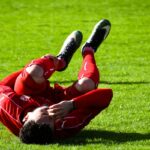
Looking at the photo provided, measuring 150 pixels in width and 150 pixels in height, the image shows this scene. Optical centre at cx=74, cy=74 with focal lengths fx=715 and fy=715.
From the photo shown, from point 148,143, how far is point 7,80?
2137mm

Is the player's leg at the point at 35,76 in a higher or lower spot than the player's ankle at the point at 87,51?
higher

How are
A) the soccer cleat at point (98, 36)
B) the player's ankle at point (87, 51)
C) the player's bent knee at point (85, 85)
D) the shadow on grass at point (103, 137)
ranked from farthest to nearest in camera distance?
the soccer cleat at point (98, 36) → the player's ankle at point (87, 51) → the player's bent knee at point (85, 85) → the shadow on grass at point (103, 137)

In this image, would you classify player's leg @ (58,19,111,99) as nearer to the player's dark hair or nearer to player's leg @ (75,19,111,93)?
player's leg @ (75,19,111,93)

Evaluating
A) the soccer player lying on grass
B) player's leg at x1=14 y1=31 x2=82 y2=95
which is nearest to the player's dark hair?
the soccer player lying on grass

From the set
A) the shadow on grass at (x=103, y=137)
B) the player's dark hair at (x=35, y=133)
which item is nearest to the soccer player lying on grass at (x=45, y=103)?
the player's dark hair at (x=35, y=133)

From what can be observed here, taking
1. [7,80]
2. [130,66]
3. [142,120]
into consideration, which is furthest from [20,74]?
[130,66]

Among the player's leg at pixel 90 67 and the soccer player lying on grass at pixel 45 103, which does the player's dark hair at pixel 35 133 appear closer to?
the soccer player lying on grass at pixel 45 103

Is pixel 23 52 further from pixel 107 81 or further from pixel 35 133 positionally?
pixel 35 133

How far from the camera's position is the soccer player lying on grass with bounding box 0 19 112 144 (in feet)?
26.6

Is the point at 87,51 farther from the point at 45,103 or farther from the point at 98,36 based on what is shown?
the point at 45,103

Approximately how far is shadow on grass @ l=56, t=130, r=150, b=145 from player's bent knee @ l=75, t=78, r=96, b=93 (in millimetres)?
556

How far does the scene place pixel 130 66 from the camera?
14.3m

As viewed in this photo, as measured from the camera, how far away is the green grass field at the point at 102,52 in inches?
340

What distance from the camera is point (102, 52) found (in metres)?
16.3
